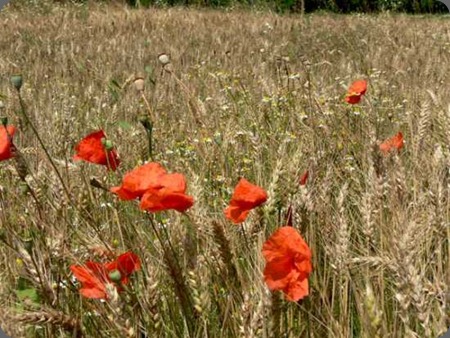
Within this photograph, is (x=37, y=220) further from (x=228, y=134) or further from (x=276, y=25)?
(x=276, y=25)

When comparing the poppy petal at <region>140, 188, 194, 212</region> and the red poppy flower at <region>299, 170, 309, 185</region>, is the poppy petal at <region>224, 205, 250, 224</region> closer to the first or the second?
the poppy petal at <region>140, 188, 194, 212</region>

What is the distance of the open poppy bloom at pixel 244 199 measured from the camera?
3.46 ft

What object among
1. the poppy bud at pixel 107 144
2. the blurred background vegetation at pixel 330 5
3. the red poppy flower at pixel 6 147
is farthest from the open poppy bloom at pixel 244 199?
the blurred background vegetation at pixel 330 5

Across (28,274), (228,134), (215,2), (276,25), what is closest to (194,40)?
(276,25)

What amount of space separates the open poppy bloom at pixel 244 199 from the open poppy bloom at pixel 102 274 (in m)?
0.17

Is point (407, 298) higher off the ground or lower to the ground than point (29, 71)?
higher

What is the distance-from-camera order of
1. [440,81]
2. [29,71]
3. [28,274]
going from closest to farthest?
1. [28,274]
2. [440,81]
3. [29,71]

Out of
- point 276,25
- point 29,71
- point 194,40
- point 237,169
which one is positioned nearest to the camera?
point 237,169

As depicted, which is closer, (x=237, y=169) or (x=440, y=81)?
(x=237, y=169)

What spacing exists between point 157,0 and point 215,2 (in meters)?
1.74

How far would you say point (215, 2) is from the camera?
9055 millimetres

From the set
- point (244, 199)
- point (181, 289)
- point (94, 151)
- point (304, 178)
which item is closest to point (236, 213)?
point (244, 199)

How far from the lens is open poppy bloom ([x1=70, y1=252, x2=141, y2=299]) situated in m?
1.04

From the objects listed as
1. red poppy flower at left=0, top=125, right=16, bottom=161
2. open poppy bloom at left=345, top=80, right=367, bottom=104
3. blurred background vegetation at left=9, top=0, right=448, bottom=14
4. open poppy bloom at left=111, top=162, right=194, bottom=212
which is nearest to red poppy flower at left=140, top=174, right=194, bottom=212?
open poppy bloom at left=111, top=162, right=194, bottom=212
